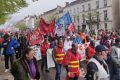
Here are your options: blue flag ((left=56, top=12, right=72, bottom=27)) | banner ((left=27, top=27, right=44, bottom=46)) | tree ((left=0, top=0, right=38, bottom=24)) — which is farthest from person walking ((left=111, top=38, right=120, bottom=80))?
banner ((left=27, top=27, right=44, bottom=46))

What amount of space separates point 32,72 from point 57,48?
5574mm

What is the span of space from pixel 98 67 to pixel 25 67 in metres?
1.44

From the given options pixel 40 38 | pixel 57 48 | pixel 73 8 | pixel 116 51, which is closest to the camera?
pixel 116 51

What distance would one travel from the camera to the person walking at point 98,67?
7082mm

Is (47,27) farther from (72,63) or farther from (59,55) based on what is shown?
(72,63)

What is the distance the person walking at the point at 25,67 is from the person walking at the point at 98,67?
48.0 inches

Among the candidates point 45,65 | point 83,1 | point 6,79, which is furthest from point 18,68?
point 83,1

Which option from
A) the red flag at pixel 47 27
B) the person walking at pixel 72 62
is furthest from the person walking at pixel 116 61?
the red flag at pixel 47 27

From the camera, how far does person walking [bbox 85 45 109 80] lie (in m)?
7.08

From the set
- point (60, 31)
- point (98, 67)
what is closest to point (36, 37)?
point (60, 31)

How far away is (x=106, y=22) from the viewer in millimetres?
Answer: 82625

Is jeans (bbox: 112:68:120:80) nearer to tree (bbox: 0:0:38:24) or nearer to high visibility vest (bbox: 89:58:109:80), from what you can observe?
high visibility vest (bbox: 89:58:109:80)

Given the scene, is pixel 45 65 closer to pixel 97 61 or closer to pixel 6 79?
pixel 6 79

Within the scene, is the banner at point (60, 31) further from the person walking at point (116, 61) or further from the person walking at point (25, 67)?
the person walking at point (25, 67)
